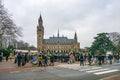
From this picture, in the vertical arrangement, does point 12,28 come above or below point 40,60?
above

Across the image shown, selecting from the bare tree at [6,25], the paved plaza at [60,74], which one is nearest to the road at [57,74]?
the paved plaza at [60,74]

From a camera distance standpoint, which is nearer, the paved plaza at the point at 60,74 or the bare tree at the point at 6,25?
the paved plaza at the point at 60,74

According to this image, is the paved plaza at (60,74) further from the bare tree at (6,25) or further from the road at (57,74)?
the bare tree at (6,25)

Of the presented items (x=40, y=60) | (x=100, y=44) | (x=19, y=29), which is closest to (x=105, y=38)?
(x=100, y=44)

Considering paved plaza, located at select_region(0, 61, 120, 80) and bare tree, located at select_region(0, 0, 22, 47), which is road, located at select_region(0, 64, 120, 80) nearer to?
paved plaza, located at select_region(0, 61, 120, 80)

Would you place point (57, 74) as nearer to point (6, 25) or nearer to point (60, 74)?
point (60, 74)

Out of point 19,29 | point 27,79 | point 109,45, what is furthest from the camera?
point 109,45

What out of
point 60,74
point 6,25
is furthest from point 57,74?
point 6,25

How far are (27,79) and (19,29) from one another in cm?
4423

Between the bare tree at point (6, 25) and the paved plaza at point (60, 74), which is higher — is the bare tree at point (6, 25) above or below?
above

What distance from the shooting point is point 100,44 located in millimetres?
107875

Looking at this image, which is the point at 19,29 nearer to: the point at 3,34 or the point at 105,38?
the point at 3,34

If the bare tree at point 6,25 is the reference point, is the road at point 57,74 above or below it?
below

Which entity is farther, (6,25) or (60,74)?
(6,25)
